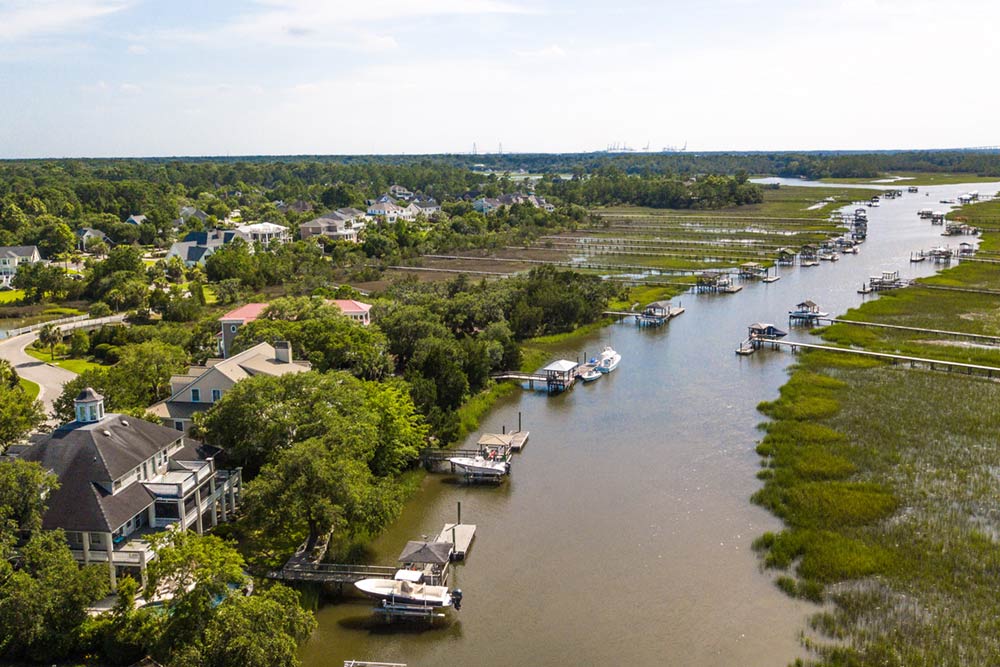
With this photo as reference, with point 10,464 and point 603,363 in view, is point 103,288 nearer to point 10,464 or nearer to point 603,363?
point 603,363

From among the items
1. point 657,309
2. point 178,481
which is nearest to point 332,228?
point 657,309

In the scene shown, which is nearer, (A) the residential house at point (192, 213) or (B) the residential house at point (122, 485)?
(B) the residential house at point (122, 485)

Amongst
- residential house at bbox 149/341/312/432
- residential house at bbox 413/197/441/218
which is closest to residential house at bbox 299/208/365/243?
residential house at bbox 413/197/441/218

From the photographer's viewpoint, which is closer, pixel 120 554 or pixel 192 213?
pixel 120 554

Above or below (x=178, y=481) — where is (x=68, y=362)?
below

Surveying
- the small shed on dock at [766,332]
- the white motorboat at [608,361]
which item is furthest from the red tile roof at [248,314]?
the small shed on dock at [766,332]

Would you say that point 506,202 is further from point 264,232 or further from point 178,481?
point 178,481

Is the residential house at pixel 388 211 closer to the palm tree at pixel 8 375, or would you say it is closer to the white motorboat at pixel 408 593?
the palm tree at pixel 8 375

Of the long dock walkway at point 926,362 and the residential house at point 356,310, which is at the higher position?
the residential house at point 356,310
